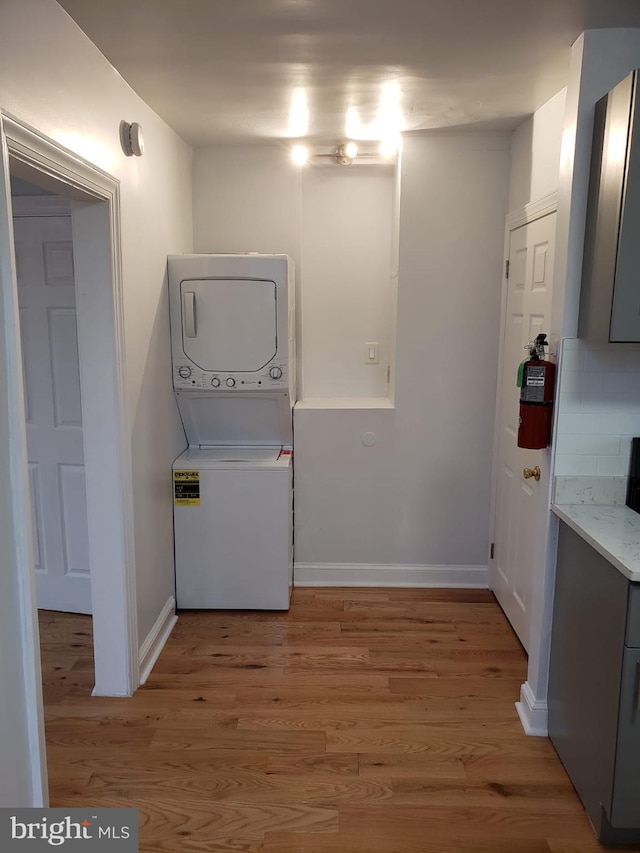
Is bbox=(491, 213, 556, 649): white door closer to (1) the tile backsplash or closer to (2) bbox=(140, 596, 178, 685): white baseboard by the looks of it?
(1) the tile backsplash

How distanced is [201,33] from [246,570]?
242 cm

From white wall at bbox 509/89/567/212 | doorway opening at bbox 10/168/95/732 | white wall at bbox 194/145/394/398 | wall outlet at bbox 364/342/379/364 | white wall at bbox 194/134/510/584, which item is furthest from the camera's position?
wall outlet at bbox 364/342/379/364

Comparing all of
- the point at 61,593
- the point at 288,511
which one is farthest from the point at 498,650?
the point at 61,593

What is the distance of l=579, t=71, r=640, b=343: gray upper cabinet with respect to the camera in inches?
69.9

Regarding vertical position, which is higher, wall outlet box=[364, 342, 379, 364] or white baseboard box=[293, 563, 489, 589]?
wall outlet box=[364, 342, 379, 364]

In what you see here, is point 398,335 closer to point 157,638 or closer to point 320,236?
point 320,236

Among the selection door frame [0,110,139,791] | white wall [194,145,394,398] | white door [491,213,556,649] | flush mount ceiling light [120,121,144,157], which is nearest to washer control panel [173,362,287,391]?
white wall [194,145,394,398]

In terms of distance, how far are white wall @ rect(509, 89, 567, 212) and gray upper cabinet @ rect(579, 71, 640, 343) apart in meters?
0.57

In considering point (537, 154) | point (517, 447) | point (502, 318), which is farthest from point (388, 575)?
point (537, 154)

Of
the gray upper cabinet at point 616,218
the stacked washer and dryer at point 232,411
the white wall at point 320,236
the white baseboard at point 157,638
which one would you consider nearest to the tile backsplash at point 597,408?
the gray upper cabinet at point 616,218

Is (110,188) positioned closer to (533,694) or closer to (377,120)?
(377,120)

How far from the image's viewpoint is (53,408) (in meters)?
3.12

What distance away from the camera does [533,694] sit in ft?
7.73

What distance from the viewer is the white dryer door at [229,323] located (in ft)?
10.1
